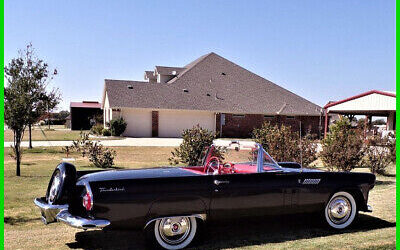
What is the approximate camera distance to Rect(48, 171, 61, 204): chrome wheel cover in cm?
511

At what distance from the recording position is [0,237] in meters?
5.29

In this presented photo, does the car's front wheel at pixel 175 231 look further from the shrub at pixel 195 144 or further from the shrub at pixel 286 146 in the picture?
the shrub at pixel 286 146

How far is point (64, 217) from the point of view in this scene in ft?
15.5

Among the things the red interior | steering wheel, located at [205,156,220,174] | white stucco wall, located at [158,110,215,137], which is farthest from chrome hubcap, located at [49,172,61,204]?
white stucco wall, located at [158,110,215,137]

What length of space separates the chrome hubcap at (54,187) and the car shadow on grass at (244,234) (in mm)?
651

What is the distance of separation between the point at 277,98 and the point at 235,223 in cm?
3565

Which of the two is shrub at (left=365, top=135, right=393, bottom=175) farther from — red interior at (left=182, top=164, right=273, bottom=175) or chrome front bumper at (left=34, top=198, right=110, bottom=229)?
chrome front bumper at (left=34, top=198, right=110, bottom=229)

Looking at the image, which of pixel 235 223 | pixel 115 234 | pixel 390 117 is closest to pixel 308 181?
pixel 235 223

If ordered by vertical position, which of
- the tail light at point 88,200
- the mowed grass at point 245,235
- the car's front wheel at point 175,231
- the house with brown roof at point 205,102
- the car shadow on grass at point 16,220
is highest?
the house with brown roof at point 205,102

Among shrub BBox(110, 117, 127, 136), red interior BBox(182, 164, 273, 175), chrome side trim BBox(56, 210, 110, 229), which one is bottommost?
chrome side trim BBox(56, 210, 110, 229)

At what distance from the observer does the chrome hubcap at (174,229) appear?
494 centimetres

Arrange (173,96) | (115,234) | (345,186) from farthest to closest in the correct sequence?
1. (173,96)
2. (345,186)
3. (115,234)

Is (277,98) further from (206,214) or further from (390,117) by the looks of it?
(206,214)

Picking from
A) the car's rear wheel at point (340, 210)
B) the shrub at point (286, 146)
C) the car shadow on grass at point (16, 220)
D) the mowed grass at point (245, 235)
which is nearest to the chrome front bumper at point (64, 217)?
the mowed grass at point (245, 235)
